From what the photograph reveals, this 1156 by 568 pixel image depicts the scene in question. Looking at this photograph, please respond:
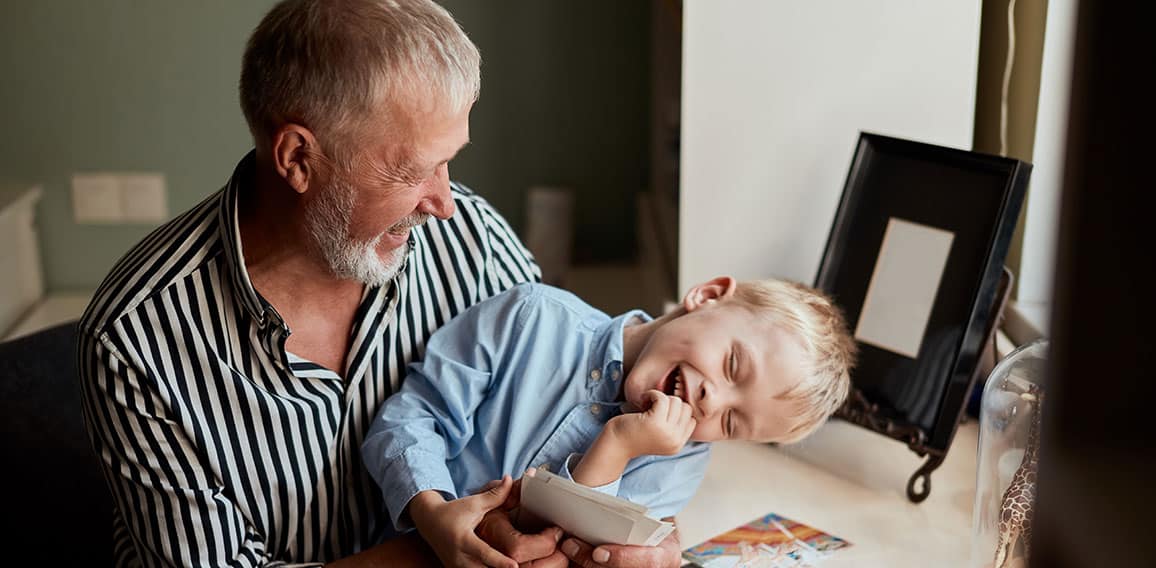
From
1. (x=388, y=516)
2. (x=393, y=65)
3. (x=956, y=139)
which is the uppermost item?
(x=393, y=65)

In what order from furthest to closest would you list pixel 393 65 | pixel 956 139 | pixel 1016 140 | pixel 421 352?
pixel 1016 140
pixel 956 139
pixel 421 352
pixel 393 65

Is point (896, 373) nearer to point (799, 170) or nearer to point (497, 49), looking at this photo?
point (799, 170)

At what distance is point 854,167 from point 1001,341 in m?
0.43

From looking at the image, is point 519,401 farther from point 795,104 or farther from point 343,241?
point 795,104

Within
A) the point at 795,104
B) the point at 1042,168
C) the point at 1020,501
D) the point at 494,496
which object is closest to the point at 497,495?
the point at 494,496

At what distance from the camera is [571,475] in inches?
52.7

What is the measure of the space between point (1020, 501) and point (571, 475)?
0.52 meters

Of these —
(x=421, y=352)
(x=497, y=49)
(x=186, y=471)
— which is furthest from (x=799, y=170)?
(x=497, y=49)

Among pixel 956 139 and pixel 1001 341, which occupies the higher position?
pixel 956 139

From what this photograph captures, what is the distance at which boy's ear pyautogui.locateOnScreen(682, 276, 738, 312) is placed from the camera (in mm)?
1521

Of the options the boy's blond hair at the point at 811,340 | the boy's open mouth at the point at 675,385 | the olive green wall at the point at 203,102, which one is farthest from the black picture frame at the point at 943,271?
the olive green wall at the point at 203,102

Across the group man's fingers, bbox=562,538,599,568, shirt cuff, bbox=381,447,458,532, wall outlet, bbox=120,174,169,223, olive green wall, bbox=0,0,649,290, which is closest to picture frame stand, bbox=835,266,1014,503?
man's fingers, bbox=562,538,599,568

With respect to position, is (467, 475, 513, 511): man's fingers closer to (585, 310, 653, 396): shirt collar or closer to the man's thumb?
the man's thumb

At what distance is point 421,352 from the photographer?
1491 mm
